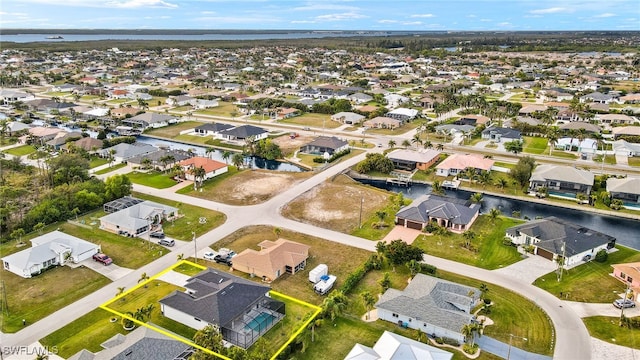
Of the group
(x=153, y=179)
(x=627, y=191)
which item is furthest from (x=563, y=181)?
(x=153, y=179)

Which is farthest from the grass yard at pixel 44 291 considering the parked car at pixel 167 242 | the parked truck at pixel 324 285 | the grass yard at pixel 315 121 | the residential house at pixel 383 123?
the residential house at pixel 383 123

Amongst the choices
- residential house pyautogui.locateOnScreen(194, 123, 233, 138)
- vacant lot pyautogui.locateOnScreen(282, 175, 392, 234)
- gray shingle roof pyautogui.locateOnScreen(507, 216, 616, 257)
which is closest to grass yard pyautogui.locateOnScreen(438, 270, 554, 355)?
gray shingle roof pyautogui.locateOnScreen(507, 216, 616, 257)

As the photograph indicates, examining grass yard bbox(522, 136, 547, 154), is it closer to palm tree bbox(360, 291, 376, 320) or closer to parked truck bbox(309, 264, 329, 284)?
parked truck bbox(309, 264, 329, 284)

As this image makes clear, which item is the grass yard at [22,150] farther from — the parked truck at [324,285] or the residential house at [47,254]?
the parked truck at [324,285]

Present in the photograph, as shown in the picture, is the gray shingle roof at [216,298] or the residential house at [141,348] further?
the gray shingle roof at [216,298]

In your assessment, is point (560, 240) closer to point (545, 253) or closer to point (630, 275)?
point (545, 253)
